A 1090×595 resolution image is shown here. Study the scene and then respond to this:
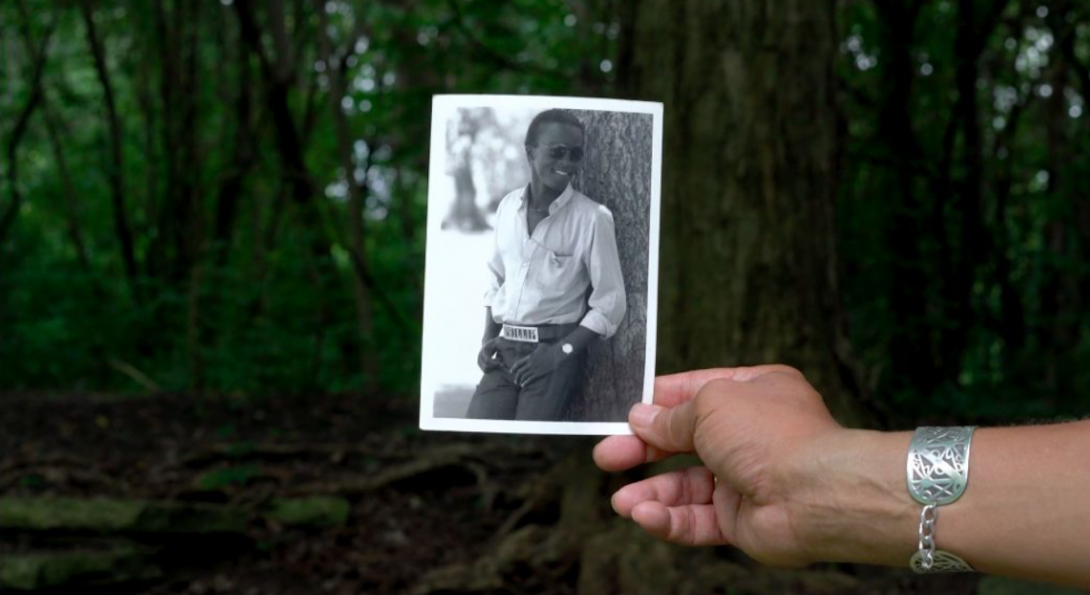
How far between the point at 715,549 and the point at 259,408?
3.33 m

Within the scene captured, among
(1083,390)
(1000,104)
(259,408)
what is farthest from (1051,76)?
(259,408)

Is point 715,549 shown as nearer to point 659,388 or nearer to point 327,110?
point 659,388

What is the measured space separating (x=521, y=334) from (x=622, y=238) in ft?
0.56

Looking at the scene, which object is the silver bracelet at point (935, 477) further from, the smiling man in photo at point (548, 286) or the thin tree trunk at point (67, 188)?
the thin tree trunk at point (67, 188)

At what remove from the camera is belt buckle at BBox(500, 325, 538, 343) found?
5.25ft

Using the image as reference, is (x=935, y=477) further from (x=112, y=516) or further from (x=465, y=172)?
(x=112, y=516)

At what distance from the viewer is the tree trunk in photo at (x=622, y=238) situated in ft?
5.22

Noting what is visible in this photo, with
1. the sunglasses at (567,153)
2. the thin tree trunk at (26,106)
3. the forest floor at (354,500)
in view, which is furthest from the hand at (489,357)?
the thin tree trunk at (26,106)

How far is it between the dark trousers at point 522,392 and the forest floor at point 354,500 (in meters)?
2.27

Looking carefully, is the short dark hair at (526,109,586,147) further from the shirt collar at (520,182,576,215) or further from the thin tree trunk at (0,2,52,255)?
the thin tree trunk at (0,2,52,255)

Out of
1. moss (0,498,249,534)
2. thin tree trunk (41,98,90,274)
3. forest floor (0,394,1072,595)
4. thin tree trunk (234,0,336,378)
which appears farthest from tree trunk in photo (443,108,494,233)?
thin tree trunk (41,98,90,274)

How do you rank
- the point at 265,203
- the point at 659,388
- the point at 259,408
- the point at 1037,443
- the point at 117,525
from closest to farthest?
the point at 1037,443
the point at 659,388
the point at 117,525
the point at 259,408
the point at 265,203

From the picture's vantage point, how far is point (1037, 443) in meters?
1.37

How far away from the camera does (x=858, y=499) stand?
4.80 ft
